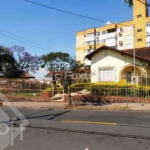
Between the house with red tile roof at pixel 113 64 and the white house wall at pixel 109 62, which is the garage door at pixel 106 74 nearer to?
the house with red tile roof at pixel 113 64

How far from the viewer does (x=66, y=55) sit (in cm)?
5328

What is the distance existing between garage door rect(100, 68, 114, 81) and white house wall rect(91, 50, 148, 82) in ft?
1.14

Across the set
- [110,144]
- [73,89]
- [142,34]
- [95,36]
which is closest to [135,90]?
[73,89]

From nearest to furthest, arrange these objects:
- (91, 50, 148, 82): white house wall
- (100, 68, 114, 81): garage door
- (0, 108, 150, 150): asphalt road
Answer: (0, 108, 150, 150): asphalt road, (91, 50, 148, 82): white house wall, (100, 68, 114, 81): garage door

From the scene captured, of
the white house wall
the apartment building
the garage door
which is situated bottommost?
the garage door

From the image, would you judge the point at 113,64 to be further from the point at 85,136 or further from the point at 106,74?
the point at 85,136

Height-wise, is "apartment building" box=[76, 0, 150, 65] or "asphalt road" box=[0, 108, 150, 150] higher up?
"apartment building" box=[76, 0, 150, 65]

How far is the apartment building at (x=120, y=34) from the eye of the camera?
61.2 meters

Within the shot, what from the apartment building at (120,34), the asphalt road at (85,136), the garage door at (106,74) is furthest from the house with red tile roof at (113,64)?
the apartment building at (120,34)

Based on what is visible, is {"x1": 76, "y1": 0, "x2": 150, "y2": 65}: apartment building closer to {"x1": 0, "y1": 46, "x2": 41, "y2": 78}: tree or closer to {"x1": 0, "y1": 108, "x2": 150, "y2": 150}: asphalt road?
{"x1": 0, "y1": 46, "x2": 41, "y2": 78}: tree

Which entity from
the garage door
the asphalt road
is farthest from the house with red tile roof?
the asphalt road

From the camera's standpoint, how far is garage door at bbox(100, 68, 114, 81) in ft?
81.4

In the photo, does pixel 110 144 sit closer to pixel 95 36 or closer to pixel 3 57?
pixel 3 57

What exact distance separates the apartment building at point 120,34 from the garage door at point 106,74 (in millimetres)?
28840
